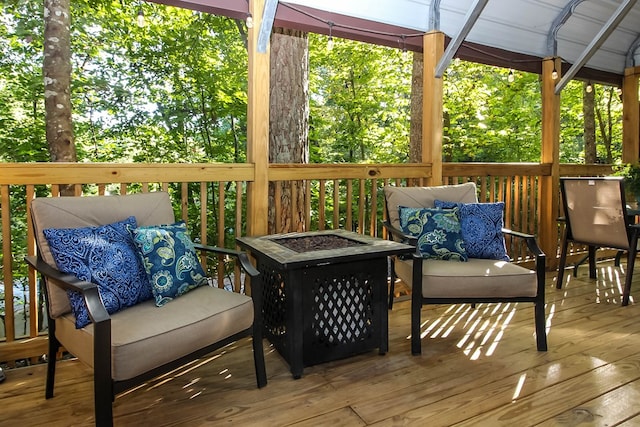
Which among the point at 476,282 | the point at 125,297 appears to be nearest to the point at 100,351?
the point at 125,297

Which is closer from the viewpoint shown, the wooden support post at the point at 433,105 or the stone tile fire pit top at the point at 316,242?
the stone tile fire pit top at the point at 316,242

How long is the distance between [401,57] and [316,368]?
6524 mm

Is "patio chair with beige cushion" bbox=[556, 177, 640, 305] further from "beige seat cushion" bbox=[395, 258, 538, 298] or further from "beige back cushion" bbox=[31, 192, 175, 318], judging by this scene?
"beige back cushion" bbox=[31, 192, 175, 318]

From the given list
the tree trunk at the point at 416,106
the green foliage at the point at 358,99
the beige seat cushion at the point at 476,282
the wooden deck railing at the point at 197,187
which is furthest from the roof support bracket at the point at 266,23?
the green foliage at the point at 358,99

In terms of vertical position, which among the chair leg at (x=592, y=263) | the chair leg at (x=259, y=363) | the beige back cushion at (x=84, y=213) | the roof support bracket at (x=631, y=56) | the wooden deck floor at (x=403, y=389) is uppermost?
the roof support bracket at (x=631, y=56)

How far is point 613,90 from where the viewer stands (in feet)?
25.4

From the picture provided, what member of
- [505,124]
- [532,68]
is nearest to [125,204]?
[532,68]

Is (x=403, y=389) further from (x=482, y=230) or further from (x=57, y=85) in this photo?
(x=57, y=85)

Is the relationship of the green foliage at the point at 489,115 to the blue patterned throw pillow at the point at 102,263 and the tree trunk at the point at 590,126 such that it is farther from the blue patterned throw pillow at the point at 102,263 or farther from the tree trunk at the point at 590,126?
the blue patterned throw pillow at the point at 102,263

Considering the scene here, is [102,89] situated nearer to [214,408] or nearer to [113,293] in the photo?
[113,293]

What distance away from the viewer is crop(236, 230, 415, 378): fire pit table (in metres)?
2.17

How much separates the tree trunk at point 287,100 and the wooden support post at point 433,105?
104 centimetres

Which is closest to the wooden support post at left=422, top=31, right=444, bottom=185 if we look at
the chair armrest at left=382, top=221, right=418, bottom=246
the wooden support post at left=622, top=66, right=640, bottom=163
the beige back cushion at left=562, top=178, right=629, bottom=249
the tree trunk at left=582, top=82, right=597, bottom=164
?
the chair armrest at left=382, top=221, right=418, bottom=246

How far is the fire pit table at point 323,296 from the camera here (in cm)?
217
